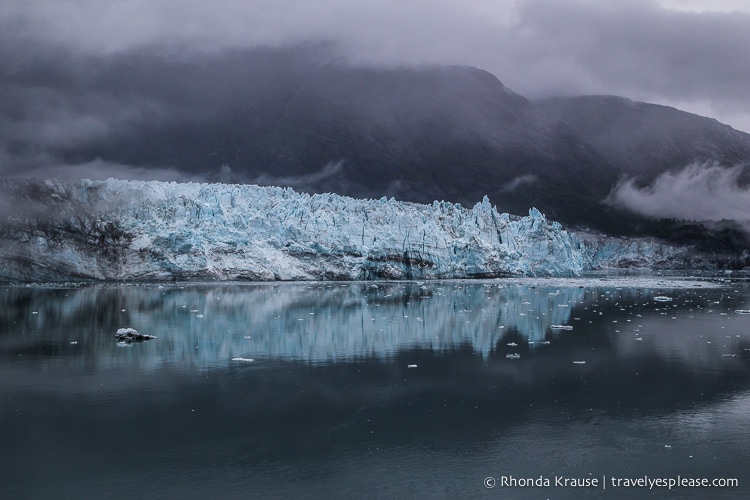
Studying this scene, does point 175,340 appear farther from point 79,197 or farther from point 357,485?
point 79,197

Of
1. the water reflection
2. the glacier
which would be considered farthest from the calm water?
the glacier

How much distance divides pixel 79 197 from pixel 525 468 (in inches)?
1497

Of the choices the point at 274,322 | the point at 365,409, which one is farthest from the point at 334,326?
the point at 365,409

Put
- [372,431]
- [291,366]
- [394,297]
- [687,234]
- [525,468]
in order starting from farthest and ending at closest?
[687,234]
[394,297]
[291,366]
[372,431]
[525,468]

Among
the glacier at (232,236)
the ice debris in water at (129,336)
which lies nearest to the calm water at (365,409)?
the ice debris in water at (129,336)

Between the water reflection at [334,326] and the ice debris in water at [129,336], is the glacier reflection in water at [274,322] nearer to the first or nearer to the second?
the water reflection at [334,326]

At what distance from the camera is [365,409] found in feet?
28.1

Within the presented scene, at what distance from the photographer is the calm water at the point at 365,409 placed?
6.21 meters

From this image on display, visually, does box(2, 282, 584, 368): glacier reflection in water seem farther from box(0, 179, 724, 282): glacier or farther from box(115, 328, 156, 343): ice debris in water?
box(0, 179, 724, 282): glacier

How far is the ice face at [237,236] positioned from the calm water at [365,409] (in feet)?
70.5

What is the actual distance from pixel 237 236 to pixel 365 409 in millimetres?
32027

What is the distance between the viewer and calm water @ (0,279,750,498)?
20.4 ft

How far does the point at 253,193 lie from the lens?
44.0m

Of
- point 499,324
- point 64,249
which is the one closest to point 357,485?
point 499,324
